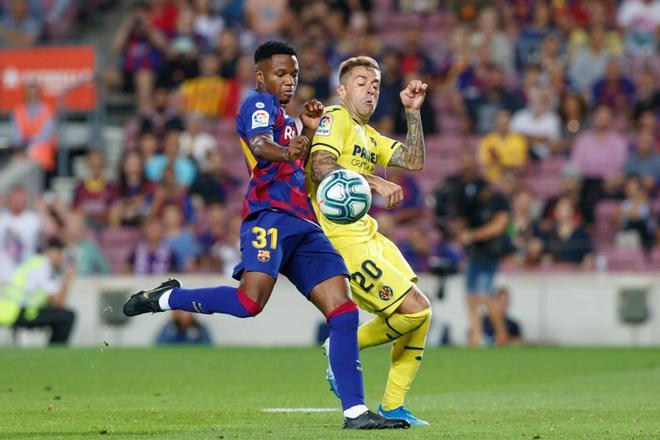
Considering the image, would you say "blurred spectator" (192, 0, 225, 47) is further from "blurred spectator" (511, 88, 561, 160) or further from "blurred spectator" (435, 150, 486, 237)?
"blurred spectator" (435, 150, 486, 237)

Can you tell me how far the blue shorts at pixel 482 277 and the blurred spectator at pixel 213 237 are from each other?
148 inches

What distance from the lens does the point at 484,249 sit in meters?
18.3

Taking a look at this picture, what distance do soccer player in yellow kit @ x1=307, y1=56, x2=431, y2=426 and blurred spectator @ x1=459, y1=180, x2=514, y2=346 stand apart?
29.5ft

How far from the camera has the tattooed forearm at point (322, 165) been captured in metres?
8.73

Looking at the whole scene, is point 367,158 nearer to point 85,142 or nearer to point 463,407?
point 463,407

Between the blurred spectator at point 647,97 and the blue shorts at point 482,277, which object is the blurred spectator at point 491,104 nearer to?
the blurred spectator at point 647,97

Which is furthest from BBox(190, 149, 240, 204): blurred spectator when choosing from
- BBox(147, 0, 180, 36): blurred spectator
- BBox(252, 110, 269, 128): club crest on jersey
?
BBox(252, 110, 269, 128): club crest on jersey

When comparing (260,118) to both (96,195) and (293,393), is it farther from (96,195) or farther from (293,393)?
(96,195)

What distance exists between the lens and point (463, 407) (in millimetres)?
10188

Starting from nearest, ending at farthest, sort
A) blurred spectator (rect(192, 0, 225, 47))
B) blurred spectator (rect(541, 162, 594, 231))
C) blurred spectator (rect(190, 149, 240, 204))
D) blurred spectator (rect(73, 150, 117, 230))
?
blurred spectator (rect(541, 162, 594, 231))
blurred spectator (rect(190, 149, 240, 204))
blurred spectator (rect(73, 150, 117, 230))
blurred spectator (rect(192, 0, 225, 47))

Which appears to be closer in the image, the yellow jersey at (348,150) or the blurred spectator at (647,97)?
the yellow jersey at (348,150)

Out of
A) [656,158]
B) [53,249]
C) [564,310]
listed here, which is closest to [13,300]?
[53,249]

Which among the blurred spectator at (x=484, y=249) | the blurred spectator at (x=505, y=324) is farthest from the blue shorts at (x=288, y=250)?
the blurred spectator at (x=505, y=324)

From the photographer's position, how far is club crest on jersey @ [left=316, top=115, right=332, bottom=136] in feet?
29.1
